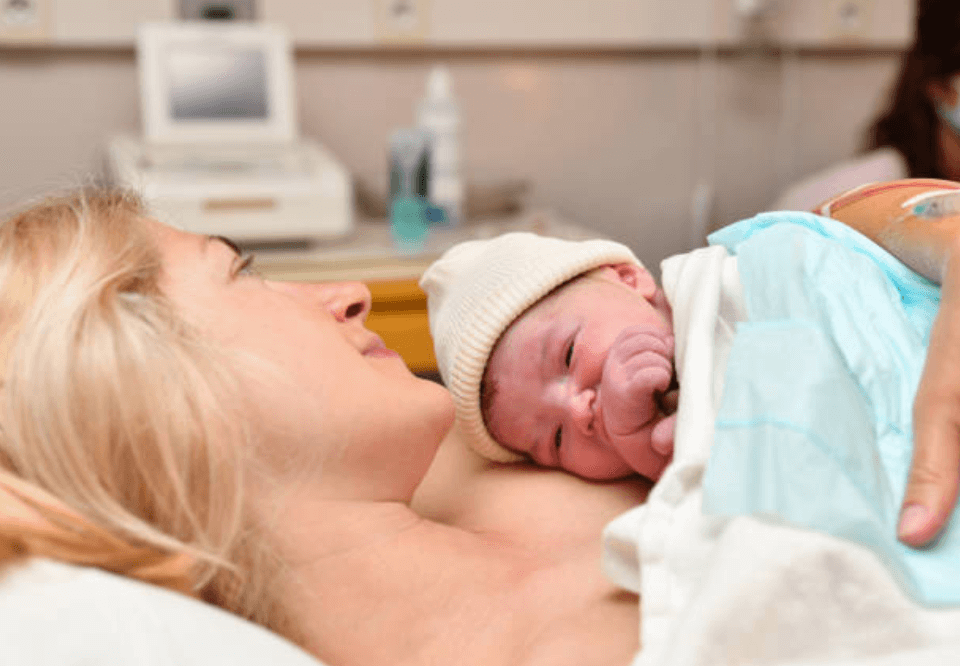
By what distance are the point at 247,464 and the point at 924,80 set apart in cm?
232

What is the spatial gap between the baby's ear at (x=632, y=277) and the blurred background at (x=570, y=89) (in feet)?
5.16

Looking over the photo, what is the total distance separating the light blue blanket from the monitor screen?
1737mm

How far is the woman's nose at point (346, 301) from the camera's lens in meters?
1.09

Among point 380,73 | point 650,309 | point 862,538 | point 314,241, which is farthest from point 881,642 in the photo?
point 380,73

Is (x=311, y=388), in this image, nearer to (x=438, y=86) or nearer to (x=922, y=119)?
(x=438, y=86)

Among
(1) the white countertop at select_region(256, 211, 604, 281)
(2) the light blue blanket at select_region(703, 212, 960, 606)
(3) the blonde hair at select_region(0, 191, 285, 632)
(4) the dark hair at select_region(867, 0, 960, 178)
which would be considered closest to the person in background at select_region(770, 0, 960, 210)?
(4) the dark hair at select_region(867, 0, 960, 178)

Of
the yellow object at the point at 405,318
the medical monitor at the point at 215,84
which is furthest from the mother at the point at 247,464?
the medical monitor at the point at 215,84

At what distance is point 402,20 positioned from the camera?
275 cm

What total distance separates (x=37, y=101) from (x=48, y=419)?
81.1 inches

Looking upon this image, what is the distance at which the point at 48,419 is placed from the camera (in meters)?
0.82

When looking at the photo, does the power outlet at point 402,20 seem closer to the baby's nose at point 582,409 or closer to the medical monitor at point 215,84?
the medical monitor at point 215,84

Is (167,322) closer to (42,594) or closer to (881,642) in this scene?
(42,594)

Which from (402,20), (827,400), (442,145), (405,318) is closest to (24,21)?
(402,20)

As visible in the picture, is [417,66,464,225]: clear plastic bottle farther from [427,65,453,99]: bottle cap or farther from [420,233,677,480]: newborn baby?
[420,233,677,480]: newborn baby
